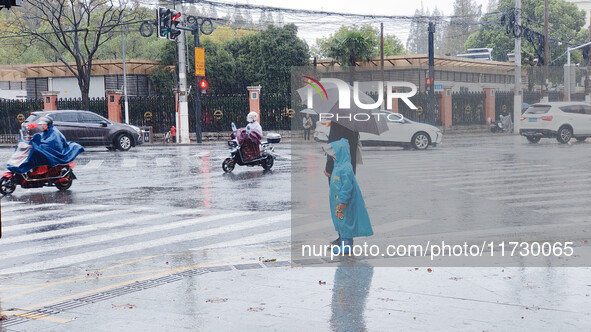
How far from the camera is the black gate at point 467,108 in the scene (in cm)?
4897

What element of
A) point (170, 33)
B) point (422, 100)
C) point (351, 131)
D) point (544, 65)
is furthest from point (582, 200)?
point (544, 65)

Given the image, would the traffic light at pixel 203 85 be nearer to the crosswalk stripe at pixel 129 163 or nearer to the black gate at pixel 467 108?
the crosswalk stripe at pixel 129 163

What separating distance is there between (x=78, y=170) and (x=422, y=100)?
3138cm

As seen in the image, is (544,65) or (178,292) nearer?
(178,292)

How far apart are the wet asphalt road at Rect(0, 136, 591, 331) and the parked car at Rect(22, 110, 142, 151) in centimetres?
853

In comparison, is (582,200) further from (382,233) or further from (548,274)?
(548,274)

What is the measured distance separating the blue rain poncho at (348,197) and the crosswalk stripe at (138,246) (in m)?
2.65

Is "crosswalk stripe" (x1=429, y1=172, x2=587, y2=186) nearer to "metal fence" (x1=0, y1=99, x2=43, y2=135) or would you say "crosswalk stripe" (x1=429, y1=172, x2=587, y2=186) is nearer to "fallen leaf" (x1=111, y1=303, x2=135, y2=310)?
"fallen leaf" (x1=111, y1=303, x2=135, y2=310)

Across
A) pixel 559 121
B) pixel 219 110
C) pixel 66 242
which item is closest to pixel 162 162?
pixel 66 242

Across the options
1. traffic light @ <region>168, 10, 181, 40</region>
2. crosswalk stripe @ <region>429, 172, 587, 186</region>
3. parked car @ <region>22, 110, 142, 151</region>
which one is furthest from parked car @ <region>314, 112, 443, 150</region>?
crosswalk stripe @ <region>429, 172, 587, 186</region>

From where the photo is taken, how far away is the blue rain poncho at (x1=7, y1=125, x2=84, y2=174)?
1436cm

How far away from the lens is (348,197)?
7.54m

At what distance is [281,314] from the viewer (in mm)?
5453

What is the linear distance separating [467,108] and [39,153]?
3960 cm
